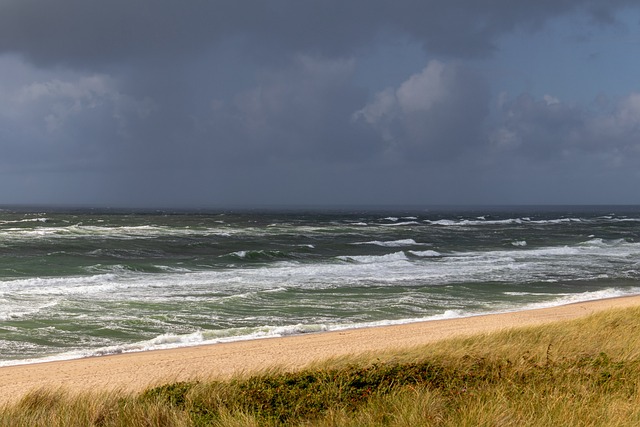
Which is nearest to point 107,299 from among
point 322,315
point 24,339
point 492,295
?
point 24,339

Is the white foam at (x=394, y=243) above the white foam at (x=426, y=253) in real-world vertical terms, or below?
above

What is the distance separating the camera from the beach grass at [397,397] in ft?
18.9

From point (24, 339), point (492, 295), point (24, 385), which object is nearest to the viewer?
point (24, 385)

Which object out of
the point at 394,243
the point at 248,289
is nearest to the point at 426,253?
the point at 394,243

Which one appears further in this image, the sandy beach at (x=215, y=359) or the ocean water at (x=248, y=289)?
the ocean water at (x=248, y=289)

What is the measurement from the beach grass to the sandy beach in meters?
1.54

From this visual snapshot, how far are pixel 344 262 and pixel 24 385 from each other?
27.4 meters

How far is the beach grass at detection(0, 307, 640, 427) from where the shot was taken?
5762 millimetres

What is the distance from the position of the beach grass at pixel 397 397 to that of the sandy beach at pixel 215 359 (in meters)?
1.54

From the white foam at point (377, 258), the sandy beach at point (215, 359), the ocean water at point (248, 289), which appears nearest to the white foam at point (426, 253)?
the ocean water at point (248, 289)

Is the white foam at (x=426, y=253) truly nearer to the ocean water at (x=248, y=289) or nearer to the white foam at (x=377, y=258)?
the ocean water at (x=248, y=289)

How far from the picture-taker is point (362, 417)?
19.0 feet

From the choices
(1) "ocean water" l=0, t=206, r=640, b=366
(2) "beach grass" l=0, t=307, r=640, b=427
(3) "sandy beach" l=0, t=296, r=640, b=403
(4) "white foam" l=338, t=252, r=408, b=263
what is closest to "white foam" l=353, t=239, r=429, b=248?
(1) "ocean water" l=0, t=206, r=640, b=366

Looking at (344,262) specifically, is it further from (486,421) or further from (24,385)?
(486,421)
